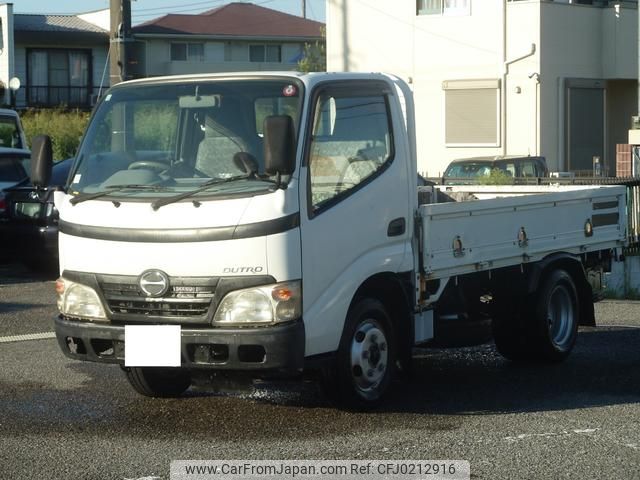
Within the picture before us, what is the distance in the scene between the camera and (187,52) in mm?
57094

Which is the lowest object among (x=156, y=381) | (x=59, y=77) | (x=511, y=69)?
(x=156, y=381)

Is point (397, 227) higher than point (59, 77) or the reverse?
the reverse

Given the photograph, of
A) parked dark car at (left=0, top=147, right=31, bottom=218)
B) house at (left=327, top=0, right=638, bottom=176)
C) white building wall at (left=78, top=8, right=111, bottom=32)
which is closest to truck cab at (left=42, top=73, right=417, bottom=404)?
parked dark car at (left=0, top=147, right=31, bottom=218)

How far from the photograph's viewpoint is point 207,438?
23.1ft

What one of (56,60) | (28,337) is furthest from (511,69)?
(56,60)

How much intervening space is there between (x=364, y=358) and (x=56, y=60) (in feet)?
164

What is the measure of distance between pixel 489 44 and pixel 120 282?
76.2ft

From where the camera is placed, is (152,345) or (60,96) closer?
(152,345)

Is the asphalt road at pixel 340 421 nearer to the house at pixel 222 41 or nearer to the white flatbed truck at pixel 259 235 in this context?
the white flatbed truck at pixel 259 235

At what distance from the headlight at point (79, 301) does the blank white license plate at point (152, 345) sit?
300 millimetres

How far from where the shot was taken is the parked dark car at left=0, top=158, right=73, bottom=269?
15617 mm

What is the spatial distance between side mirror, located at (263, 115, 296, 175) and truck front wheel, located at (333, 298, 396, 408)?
1.14m

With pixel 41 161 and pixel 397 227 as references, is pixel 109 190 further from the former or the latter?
pixel 397 227

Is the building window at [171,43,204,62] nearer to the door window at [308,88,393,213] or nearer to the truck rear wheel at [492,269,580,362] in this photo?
the truck rear wheel at [492,269,580,362]
